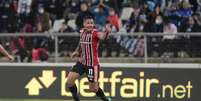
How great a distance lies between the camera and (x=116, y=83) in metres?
19.2

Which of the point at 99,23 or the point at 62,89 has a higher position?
the point at 99,23

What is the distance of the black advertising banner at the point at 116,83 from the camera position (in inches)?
744

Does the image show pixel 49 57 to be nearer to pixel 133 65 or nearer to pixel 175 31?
pixel 133 65

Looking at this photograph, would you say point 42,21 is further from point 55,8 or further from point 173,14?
point 173,14

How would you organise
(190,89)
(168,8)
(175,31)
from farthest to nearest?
(168,8) < (175,31) < (190,89)

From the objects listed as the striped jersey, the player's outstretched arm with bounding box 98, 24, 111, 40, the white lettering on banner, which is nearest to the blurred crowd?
the white lettering on banner

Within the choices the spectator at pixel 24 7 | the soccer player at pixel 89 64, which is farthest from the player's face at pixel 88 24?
the spectator at pixel 24 7

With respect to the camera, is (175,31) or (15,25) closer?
(175,31)

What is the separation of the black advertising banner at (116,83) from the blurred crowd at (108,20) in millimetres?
477

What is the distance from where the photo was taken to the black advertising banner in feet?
62.0

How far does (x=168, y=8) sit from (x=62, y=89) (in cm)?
444

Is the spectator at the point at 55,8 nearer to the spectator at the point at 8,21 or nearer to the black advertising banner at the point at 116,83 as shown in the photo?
the spectator at the point at 8,21

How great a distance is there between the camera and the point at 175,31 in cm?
2023

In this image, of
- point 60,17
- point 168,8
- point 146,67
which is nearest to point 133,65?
point 146,67
